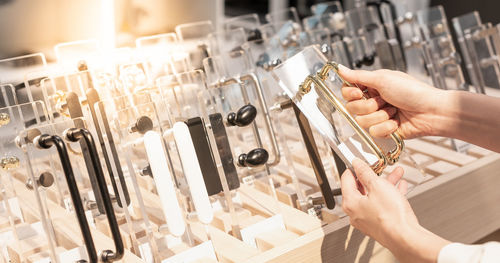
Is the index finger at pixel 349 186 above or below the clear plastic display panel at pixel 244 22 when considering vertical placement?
below

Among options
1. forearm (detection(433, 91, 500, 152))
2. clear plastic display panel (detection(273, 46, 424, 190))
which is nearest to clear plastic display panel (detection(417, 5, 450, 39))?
forearm (detection(433, 91, 500, 152))

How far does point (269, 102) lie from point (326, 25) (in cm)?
146

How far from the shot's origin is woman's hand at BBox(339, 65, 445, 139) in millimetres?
1445

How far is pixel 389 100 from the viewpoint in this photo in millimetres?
1490

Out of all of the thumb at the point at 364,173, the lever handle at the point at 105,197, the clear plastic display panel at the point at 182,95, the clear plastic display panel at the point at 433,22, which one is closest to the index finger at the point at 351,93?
the thumb at the point at 364,173

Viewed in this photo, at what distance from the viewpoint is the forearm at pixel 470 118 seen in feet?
4.46

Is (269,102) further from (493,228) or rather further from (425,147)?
(493,228)

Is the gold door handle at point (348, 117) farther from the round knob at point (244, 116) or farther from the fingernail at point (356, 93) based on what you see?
the round knob at point (244, 116)

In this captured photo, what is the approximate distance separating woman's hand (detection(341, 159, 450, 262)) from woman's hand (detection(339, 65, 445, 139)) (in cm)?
24

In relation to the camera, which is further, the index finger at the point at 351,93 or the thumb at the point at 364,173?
the index finger at the point at 351,93

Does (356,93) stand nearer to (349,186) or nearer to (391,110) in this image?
(391,110)

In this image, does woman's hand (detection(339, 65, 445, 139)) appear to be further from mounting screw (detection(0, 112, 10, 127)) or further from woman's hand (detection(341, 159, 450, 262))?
mounting screw (detection(0, 112, 10, 127))

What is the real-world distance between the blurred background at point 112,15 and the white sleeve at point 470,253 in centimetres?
281

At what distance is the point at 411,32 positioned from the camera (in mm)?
2615
